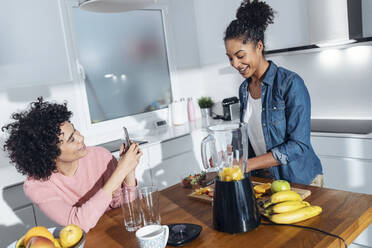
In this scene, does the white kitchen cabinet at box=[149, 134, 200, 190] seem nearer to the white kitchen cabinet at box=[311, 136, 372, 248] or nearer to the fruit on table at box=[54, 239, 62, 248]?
the white kitchen cabinet at box=[311, 136, 372, 248]

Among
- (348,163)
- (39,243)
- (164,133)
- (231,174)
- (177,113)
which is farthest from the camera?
(177,113)

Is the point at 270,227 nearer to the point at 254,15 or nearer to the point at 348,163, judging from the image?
the point at 254,15

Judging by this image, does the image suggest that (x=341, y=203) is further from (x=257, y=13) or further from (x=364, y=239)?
(x=364, y=239)

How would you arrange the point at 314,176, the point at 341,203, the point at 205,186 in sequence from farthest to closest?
the point at 314,176
the point at 205,186
the point at 341,203

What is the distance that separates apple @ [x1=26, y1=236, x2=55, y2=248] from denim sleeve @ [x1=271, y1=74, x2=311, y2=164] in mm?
989

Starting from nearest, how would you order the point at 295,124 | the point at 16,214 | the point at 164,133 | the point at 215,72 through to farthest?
the point at 295,124 < the point at 16,214 < the point at 164,133 < the point at 215,72

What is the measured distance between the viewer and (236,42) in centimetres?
165

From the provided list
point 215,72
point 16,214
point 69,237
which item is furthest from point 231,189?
point 215,72

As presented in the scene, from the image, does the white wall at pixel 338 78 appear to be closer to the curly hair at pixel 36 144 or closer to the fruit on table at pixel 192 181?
the fruit on table at pixel 192 181

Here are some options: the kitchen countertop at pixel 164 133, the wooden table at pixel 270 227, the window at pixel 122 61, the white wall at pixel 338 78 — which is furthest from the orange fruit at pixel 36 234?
the white wall at pixel 338 78

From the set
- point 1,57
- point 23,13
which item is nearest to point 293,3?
point 23,13

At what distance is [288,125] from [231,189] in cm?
62

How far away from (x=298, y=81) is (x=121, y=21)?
2.19m

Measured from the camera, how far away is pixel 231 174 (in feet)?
3.69
